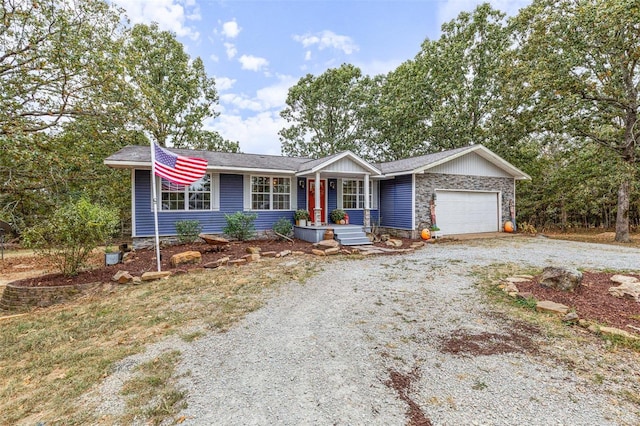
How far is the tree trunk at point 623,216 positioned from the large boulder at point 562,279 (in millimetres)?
9991

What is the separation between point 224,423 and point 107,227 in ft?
20.2

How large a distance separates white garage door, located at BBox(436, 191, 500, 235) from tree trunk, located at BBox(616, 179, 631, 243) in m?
4.13

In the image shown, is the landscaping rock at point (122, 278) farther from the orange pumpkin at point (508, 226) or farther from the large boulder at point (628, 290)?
the orange pumpkin at point (508, 226)

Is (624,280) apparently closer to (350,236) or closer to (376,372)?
(376,372)

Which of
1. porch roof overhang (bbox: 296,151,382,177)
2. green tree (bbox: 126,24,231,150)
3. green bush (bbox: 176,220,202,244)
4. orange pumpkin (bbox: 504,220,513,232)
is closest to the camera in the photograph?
green bush (bbox: 176,220,202,244)

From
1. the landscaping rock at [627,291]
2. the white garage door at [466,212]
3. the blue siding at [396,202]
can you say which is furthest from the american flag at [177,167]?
the white garage door at [466,212]

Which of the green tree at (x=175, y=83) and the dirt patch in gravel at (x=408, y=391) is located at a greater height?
the green tree at (x=175, y=83)

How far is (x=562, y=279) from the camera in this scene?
488 centimetres

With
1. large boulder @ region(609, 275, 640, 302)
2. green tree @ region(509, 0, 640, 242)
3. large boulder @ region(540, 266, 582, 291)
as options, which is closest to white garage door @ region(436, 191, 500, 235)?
green tree @ region(509, 0, 640, 242)

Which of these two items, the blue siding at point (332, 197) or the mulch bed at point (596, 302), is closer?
the mulch bed at point (596, 302)

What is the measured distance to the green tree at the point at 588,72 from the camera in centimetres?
1004

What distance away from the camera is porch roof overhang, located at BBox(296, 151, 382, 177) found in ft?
34.4

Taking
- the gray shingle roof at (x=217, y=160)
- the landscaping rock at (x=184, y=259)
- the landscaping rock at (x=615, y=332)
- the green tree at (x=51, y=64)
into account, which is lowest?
the landscaping rock at (x=615, y=332)

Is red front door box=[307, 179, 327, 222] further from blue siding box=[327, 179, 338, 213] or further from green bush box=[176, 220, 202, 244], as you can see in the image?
green bush box=[176, 220, 202, 244]
